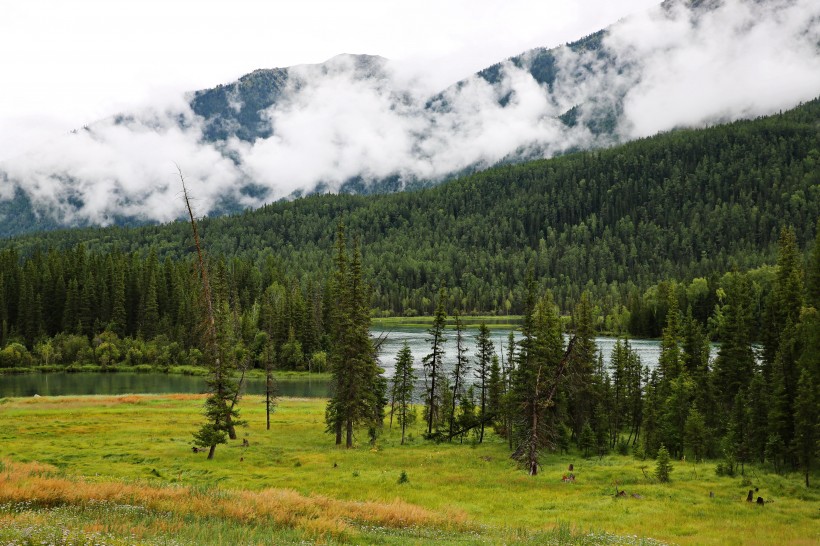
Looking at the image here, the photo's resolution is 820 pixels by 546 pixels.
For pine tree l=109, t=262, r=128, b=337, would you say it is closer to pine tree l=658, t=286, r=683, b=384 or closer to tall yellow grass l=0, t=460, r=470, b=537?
pine tree l=658, t=286, r=683, b=384

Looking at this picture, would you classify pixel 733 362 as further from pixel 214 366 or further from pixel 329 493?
pixel 214 366

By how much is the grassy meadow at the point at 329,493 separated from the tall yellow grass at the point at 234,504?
9 cm

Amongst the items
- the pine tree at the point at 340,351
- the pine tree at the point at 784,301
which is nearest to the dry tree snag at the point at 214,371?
the pine tree at the point at 340,351

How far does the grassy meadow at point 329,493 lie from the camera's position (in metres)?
19.8

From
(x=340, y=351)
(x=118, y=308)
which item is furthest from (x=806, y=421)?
A: (x=118, y=308)

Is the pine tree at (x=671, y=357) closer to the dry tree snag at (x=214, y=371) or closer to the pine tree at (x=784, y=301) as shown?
the pine tree at (x=784, y=301)

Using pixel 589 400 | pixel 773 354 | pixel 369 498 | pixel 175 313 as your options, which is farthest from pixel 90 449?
pixel 175 313

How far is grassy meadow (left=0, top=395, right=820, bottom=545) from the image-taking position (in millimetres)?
19828

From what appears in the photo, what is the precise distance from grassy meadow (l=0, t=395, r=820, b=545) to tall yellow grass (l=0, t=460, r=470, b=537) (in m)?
0.09

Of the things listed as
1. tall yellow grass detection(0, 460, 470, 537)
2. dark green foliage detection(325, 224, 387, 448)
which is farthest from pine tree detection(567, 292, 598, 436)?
tall yellow grass detection(0, 460, 470, 537)

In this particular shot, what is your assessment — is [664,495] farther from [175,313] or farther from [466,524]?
[175,313]

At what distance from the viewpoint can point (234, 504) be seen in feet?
74.3

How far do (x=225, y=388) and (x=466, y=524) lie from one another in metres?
27.2

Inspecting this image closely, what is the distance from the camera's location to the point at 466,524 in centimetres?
2592
